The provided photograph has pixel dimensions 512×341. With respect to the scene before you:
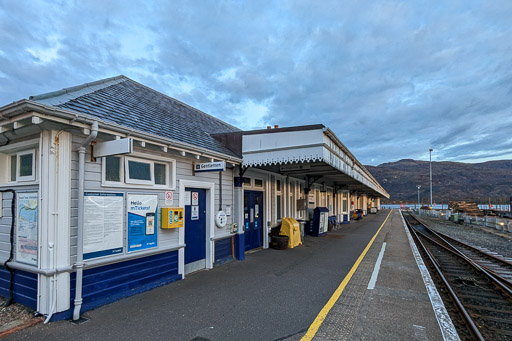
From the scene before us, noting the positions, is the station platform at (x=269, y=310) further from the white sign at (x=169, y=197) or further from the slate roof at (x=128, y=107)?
the slate roof at (x=128, y=107)

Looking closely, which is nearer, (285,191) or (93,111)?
(93,111)

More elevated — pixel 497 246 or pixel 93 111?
pixel 93 111

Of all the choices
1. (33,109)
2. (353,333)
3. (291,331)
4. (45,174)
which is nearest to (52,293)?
(45,174)

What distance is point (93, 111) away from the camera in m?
5.18

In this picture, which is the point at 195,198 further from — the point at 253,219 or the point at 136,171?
the point at 253,219

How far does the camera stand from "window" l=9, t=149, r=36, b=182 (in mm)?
4836

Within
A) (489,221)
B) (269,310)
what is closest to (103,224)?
(269,310)

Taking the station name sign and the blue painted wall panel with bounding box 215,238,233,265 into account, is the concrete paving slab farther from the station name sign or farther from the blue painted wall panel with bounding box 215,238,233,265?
the station name sign

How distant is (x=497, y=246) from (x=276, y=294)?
545 inches

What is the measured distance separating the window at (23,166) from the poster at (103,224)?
41.6 inches

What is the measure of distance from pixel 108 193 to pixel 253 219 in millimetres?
5938

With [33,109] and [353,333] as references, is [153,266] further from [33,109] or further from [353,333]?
[353,333]

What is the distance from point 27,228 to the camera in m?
4.69

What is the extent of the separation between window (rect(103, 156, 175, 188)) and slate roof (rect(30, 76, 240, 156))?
0.65m
